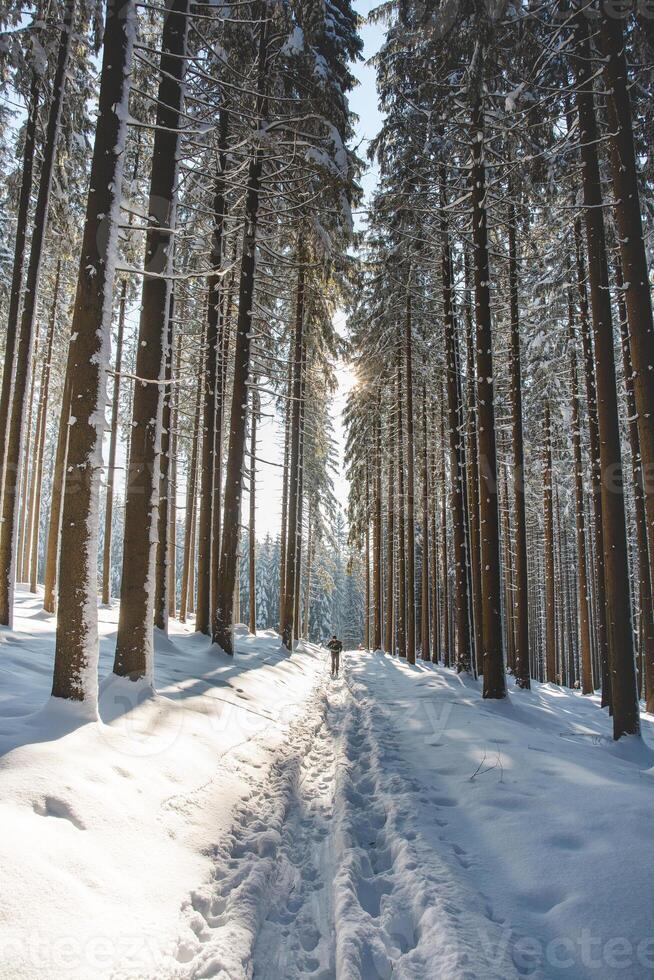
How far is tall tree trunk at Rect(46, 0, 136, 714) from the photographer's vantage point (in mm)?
5145

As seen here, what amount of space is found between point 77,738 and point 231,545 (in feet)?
22.5

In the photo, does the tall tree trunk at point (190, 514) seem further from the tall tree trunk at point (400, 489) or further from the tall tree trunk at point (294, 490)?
the tall tree trunk at point (400, 489)

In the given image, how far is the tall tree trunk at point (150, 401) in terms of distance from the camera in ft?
21.7

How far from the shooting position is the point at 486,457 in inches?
402

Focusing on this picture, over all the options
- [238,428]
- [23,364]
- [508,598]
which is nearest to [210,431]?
[238,428]

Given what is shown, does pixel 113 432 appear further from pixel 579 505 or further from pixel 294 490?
pixel 579 505

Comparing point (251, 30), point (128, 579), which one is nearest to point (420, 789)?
point (128, 579)

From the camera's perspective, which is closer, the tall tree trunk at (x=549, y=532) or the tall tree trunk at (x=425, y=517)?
the tall tree trunk at (x=549, y=532)

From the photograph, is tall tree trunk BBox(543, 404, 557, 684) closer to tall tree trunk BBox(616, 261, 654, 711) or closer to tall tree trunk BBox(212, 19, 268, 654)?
tall tree trunk BBox(616, 261, 654, 711)

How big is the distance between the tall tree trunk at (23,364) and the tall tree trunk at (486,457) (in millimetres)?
8640

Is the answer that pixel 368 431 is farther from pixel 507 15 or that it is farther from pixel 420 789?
pixel 420 789

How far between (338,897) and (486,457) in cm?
830

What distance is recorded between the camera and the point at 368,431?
2681 cm

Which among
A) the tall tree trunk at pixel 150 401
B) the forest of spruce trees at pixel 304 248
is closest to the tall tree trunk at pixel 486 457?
the forest of spruce trees at pixel 304 248
